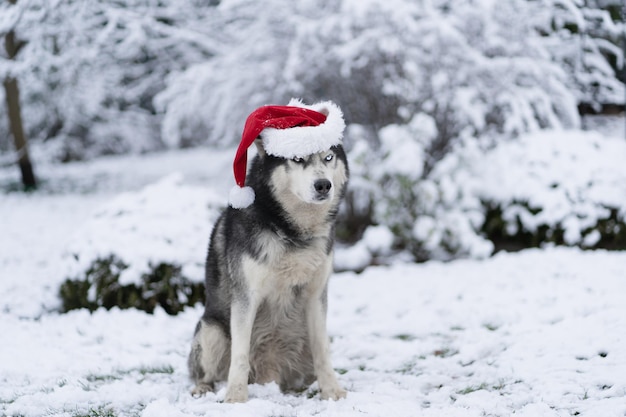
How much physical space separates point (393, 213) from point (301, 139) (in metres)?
4.38

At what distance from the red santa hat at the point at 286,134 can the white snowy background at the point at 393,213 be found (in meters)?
1.29

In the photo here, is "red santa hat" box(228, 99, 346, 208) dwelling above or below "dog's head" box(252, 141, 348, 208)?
above

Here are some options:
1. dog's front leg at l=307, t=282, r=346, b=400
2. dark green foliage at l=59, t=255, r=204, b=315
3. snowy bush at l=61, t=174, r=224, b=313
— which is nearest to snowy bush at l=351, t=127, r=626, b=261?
snowy bush at l=61, t=174, r=224, b=313

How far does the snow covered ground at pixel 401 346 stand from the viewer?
327 centimetres

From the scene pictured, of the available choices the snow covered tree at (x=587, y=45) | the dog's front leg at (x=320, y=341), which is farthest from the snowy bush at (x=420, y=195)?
the dog's front leg at (x=320, y=341)

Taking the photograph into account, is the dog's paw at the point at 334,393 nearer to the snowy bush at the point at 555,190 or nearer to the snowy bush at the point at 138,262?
the snowy bush at the point at 138,262

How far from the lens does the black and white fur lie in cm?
334

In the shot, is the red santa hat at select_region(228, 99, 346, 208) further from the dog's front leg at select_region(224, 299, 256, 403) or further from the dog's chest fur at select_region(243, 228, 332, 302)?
the dog's front leg at select_region(224, 299, 256, 403)

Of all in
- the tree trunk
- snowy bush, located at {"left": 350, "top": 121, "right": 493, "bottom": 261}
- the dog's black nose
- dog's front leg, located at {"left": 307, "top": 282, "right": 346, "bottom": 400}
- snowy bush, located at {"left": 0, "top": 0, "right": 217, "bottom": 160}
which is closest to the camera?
the dog's black nose

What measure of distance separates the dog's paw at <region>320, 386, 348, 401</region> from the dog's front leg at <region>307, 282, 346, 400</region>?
0.11 ft

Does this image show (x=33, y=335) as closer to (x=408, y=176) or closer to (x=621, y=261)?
(x=408, y=176)

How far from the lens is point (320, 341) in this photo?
143 inches

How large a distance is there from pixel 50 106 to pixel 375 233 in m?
10.3

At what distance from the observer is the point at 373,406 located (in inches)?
127
